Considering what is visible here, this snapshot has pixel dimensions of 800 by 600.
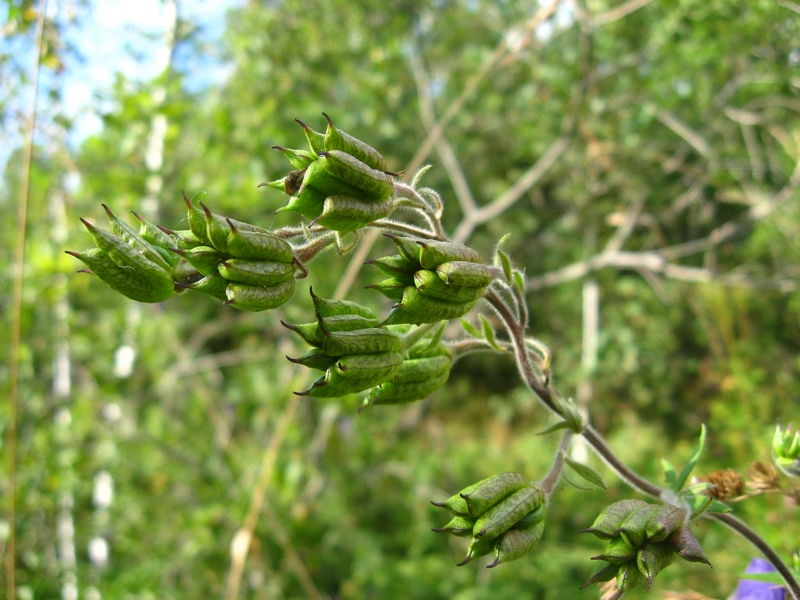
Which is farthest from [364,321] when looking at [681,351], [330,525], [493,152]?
[681,351]

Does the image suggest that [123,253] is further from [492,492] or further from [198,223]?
[492,492]

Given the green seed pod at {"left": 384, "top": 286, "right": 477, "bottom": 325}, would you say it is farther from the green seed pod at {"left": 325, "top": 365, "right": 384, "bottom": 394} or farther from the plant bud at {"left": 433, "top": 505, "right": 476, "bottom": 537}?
the plant bud at {"left": 433, "top": 505, "right": 476, "bottom": 537}

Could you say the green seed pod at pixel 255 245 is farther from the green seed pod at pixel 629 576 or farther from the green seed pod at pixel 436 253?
the green seed pod at pixel 629 576

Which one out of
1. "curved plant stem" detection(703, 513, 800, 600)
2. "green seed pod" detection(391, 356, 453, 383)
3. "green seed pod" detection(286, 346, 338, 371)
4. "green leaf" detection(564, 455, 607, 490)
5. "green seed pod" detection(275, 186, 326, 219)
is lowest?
"curved plant stem" detection(703, 513, 800, 600)

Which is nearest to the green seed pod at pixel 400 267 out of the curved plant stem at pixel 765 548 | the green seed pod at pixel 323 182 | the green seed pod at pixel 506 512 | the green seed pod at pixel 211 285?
the green seed pod at pixel 323 182

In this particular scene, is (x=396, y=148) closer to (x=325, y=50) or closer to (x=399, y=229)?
(x=325, y=50)

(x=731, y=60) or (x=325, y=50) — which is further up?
(x=325, y=50)

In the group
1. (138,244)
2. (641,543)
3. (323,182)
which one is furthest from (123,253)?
(641,543)

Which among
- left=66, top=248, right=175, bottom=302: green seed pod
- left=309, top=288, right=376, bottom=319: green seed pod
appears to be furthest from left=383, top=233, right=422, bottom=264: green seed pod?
left=66, top=248, right=175, bottom=302: green seed pod

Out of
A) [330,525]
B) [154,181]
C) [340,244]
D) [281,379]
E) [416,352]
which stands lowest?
[330,525]
